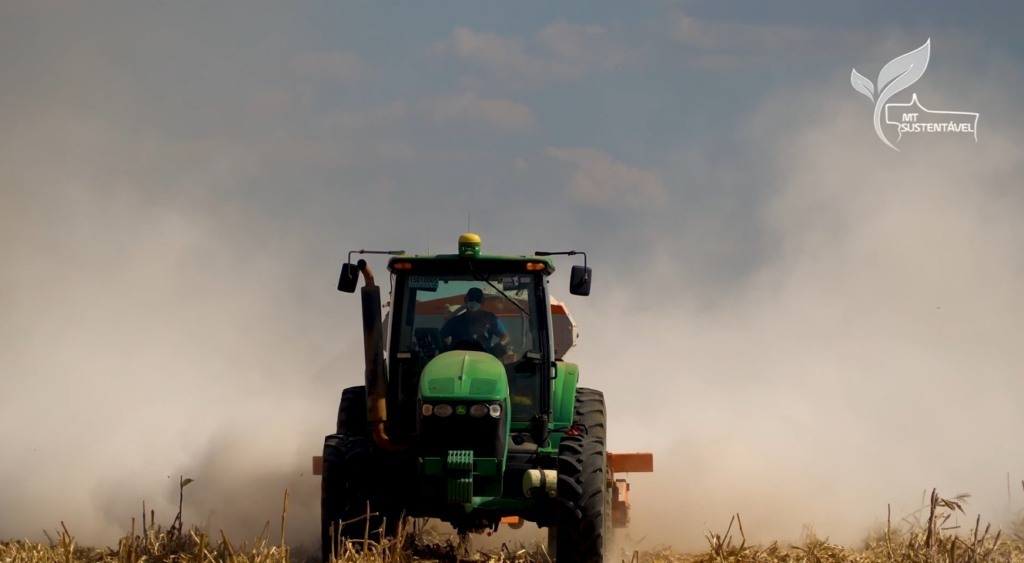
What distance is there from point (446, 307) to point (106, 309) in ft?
35.2

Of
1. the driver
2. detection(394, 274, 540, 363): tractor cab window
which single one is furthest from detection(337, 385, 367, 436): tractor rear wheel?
the driver

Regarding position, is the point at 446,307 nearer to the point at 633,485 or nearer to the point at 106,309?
the point at 633,485

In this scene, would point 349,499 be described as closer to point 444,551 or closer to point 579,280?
point 444,551

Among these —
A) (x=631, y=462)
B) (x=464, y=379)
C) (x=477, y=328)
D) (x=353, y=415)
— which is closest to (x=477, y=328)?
(x=477, y=328)

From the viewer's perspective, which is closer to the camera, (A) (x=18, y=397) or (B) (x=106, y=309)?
(A) (x=18, y=397)

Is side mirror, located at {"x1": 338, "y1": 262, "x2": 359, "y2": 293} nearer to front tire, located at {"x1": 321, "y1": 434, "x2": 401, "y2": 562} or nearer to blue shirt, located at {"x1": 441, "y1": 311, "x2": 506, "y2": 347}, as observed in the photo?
blue shirt, located at {"x1": 441, "y1": 311, "x2": 506, "y2": 347}

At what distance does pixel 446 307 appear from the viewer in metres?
11.1

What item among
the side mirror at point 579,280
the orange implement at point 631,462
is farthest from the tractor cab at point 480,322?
the orange implement at point 631,462

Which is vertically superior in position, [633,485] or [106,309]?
[106,309]

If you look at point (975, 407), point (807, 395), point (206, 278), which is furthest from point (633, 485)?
point (206, 278)

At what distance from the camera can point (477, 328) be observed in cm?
1073

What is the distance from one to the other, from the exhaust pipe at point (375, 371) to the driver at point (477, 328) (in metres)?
0.74

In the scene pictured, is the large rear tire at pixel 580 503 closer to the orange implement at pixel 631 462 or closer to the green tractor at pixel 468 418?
the green tractor at pixel 468 418

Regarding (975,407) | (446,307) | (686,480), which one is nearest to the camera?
(446,307)
